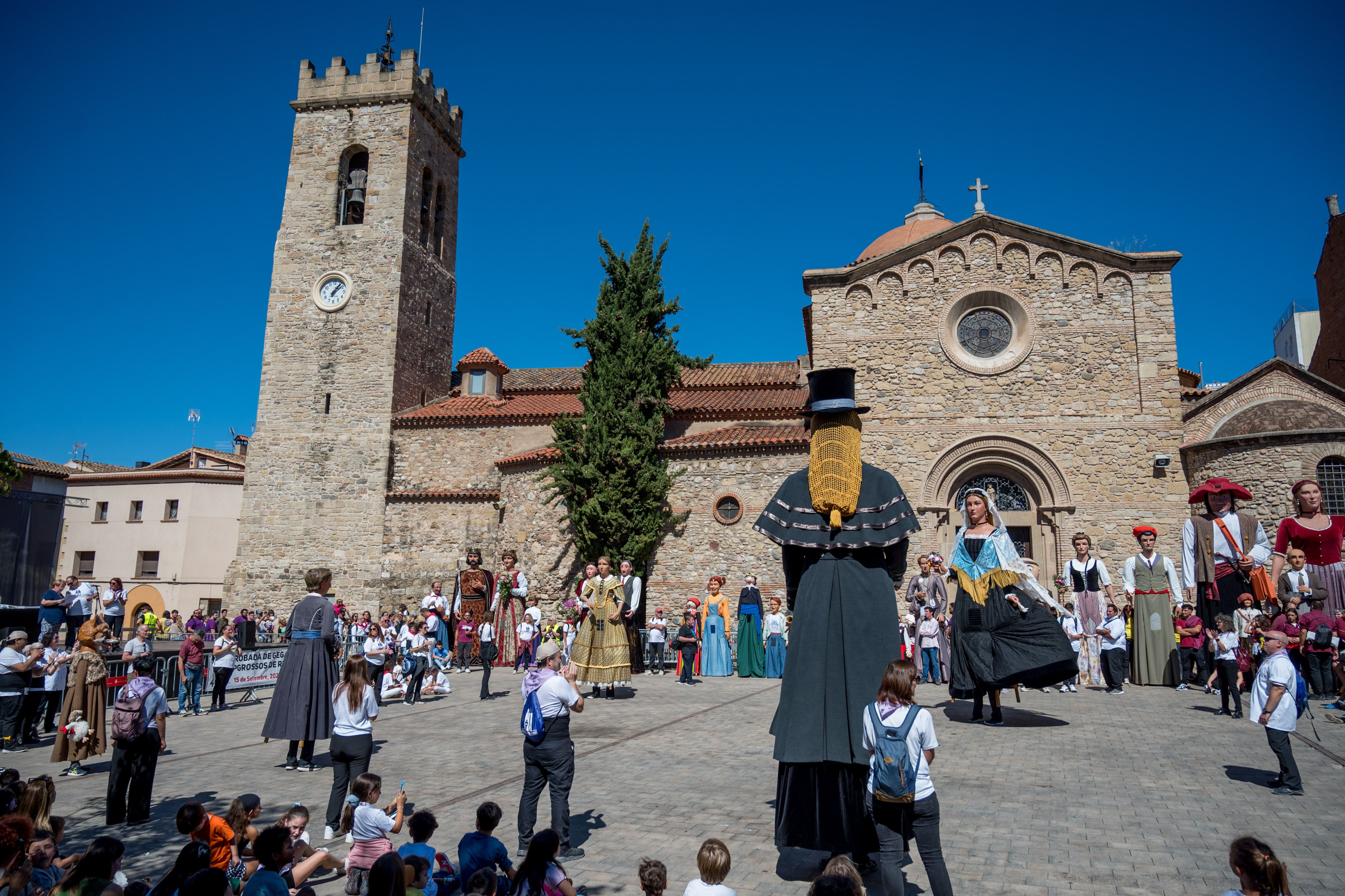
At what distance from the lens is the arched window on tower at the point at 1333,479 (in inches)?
630

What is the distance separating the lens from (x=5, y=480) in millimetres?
21781

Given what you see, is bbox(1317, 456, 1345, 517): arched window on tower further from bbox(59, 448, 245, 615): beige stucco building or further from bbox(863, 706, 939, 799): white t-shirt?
bbox(59, 448, 245, 615): beige stucco building

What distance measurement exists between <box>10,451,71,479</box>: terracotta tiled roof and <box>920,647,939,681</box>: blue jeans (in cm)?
3943

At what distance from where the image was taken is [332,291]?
1084 inches

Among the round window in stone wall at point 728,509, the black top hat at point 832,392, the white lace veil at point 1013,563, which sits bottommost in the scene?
the white lace veil at point 1013,563

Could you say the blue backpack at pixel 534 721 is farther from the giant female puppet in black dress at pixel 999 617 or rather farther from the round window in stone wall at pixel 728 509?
the round window in stone wall at pixel 728 509

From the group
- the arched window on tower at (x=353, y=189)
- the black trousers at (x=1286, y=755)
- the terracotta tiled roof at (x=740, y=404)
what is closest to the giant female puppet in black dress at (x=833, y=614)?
the black trousers at (x=1286, y=755)

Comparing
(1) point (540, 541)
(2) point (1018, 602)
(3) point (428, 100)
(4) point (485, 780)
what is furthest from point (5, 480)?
(2) point (1018, 602)

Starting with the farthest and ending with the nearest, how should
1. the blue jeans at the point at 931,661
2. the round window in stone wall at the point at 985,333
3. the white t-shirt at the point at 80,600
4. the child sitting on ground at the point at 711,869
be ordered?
the round window in stone wall at the point at 985,333 < the white t-shirt at the point at 80,600 < the blue jeans at the point at 931,661 < the child sitting on ground at the point at 711,869

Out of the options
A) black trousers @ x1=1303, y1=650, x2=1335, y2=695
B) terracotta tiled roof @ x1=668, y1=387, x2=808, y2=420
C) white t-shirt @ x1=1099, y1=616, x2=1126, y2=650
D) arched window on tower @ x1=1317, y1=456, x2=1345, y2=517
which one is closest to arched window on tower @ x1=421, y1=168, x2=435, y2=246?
terracotta tiled roof @ x1=668, y1=387, x2=808, y2=420

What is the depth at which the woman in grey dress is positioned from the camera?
749cm

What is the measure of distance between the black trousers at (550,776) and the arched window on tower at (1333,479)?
58.0 feet

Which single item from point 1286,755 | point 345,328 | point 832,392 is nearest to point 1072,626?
point 1286,755

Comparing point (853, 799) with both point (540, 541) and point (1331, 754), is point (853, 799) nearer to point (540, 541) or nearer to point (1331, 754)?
point (1331, 754)
